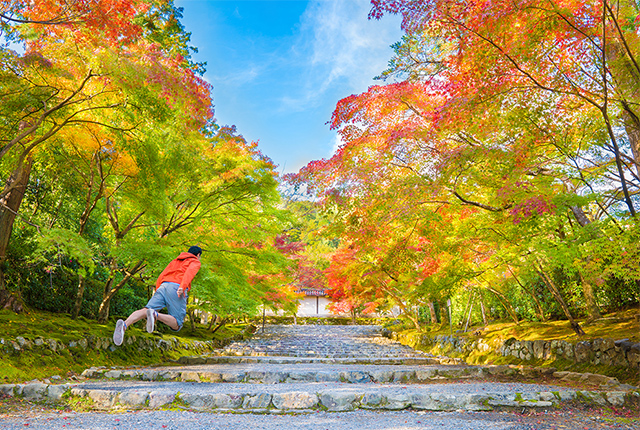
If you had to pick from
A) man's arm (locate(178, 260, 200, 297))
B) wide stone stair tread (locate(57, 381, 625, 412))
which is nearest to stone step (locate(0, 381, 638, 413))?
Answer: wide stone stair tread (locate(57, 381, 625, 412))

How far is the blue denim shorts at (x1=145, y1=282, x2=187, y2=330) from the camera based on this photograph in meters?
4.11

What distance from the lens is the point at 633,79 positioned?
15.6ft

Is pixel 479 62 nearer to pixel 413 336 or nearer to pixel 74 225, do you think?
pixel 74 225

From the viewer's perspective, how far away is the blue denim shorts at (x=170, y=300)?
4.11m

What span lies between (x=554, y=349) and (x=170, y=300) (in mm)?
7090

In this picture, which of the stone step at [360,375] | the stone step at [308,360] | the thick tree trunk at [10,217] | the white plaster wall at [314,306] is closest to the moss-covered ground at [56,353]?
the thick tree trunk at [10,217]

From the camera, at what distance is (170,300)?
13.5 feet

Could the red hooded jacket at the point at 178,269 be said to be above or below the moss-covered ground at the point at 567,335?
above

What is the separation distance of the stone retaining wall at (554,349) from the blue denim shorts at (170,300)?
6.20m

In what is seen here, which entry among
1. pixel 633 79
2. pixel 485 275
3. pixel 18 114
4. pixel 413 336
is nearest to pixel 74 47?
pixel 18 114

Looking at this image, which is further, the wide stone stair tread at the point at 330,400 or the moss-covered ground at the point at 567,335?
the moss-covered ground at the point at 567,335

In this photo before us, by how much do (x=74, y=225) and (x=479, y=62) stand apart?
9.56 metres

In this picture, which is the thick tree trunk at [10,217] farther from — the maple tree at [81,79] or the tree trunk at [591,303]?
the tree trunk at [591,303]

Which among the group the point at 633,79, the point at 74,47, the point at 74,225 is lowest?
the point at 74,225
